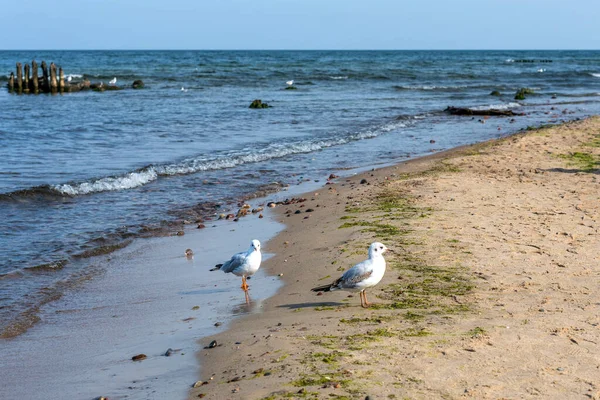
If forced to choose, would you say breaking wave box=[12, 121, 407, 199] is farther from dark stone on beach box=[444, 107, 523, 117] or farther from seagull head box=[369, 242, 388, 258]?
seagull head box=[369, 242, 388, 258]

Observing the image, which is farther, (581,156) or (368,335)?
(581,156)

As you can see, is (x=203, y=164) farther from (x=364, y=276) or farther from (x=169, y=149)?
(x=364, y=276)

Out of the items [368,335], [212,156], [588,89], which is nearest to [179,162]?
[212,156]

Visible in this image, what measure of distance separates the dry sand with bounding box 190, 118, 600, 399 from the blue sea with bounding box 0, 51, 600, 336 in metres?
2.68

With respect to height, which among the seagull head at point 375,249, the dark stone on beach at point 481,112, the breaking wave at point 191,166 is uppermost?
the dark stone on beach at point 481,112

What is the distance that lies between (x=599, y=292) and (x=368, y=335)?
2.35 m

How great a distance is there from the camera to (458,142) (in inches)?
774

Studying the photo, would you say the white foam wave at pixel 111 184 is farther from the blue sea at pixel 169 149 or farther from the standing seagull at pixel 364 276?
the standing seagull at pixel 364 276

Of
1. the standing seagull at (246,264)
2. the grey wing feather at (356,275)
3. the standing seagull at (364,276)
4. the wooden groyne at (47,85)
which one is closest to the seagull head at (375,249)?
the standing seagull at (364,276)

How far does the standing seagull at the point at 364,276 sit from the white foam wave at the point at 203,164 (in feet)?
27.3

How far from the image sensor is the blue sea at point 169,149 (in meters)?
10.6

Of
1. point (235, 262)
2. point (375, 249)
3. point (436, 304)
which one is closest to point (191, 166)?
point (235, 262)

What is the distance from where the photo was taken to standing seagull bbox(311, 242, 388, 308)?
254 inches

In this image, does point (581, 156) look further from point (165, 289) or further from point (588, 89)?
point (588, 89)
